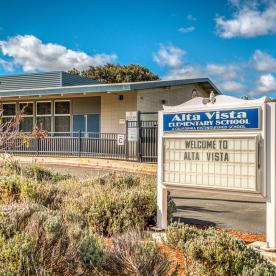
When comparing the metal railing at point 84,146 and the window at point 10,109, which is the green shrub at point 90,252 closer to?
the metal railing at point 84,146

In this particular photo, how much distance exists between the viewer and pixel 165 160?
7996mm

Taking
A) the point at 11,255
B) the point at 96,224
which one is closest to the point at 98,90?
the point at 96,224

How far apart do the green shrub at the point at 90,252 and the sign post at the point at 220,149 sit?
3118mm

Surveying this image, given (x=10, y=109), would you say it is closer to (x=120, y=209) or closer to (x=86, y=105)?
(x=86, y=105)

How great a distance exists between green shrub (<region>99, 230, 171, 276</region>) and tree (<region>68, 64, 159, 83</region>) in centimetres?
5213

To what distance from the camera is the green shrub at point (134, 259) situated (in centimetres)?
411

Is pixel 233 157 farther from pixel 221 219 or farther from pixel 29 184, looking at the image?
pixel 29 184

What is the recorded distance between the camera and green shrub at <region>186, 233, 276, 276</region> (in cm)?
457

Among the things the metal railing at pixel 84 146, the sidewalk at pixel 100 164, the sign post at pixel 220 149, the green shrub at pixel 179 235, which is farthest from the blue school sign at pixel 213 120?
the metal railing at pixel 84 146

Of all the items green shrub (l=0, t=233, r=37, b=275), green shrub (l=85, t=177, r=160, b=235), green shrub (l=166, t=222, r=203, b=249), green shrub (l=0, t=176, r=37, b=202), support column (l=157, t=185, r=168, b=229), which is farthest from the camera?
green shrub (l=0, t=176, r=37, b=202)

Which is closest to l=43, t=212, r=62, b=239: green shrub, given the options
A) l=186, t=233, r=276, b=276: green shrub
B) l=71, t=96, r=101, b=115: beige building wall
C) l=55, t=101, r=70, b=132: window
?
l=186, t=233, r=276, b=276: green shrub

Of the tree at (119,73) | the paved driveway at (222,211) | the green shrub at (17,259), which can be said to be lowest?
the paved driveway at (222,211)

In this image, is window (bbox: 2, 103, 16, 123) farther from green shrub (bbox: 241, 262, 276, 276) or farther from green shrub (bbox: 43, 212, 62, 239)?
green shrub (bbox: 241, 262, 276, 276)

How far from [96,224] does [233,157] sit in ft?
8.37
